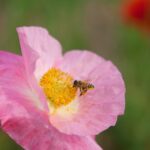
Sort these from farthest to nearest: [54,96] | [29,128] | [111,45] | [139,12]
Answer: [111,45] → [139,12] → [54,96] → [29,128]

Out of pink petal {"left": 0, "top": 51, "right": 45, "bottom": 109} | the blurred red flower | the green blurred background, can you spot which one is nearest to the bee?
pink petal {"left": 0, "top": 51, "right": 45, "bottom": 109}

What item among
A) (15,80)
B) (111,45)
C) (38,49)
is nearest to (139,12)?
(111,45)

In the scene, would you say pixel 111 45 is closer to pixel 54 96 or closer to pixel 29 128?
pixel 54 96

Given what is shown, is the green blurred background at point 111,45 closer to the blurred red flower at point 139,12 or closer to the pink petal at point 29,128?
the blurred red flower at point 139,12

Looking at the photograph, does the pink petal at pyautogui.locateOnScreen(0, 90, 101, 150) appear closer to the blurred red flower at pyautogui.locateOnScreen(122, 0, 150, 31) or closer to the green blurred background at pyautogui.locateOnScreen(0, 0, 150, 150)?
the green blurred background at pyautogui.locateOnScreen(0, 0, 150, 150)

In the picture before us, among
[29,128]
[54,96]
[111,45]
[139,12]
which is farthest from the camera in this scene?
[111,45]

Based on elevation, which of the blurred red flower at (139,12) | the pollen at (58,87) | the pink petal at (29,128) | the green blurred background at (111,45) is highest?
the pink petal at (29,128)

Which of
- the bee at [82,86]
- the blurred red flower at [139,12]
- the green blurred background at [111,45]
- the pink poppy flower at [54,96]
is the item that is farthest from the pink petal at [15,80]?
the blurred red flower at [139,12]
